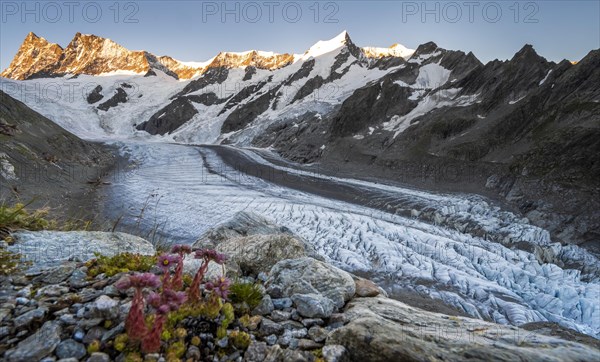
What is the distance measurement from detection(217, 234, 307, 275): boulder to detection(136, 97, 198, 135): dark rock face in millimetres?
108063

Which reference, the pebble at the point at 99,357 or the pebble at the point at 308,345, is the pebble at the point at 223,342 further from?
the pebble at the point at 99,357

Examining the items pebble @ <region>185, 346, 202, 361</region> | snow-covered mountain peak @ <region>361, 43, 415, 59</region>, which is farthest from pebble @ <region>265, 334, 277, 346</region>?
snow-covered mountain peak @ <region>361, 43, 415, 59</region>

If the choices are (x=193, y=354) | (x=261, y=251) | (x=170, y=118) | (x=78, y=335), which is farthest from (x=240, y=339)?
(x=170, y=118)

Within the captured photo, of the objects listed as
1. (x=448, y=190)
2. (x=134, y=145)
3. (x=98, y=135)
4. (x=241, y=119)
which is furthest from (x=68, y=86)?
(x=448, y=190)

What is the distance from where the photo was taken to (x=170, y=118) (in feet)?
360

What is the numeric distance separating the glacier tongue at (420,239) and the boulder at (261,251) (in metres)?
7.17

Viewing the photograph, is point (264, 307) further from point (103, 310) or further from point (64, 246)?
point (64, 246)

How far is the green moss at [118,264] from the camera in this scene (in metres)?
4.25

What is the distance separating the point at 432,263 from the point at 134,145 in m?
51.0

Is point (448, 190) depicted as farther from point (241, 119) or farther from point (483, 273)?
point (241, 119)

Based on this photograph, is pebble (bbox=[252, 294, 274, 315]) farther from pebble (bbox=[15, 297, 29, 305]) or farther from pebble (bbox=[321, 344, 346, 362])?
pebble (bbox=[15, 297, 29, 305])

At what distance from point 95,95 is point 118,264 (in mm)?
142635

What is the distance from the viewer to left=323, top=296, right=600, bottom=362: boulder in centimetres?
296

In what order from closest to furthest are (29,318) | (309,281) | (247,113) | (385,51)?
(29,318) < (309,281) < (247,113) < (385,51)
